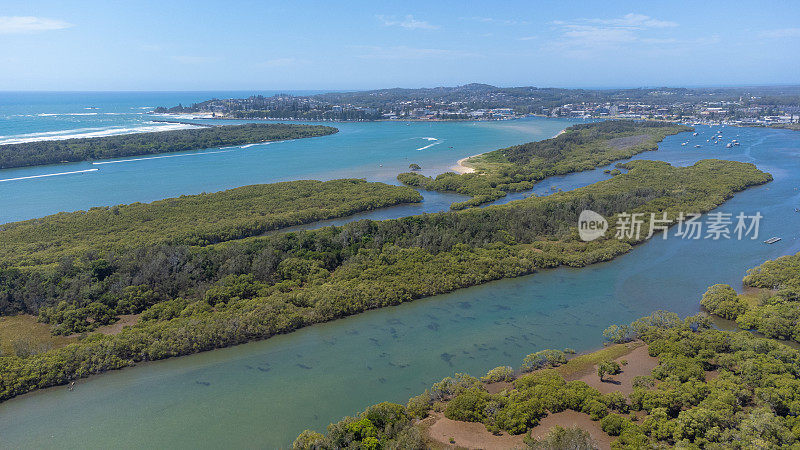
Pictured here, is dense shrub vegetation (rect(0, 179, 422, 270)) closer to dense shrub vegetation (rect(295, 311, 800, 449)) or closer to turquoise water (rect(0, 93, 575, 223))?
turquoise water (rect(0, 93, 575, 223))

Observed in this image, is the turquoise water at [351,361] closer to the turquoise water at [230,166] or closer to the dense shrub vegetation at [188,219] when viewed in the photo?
the dense shrub vegetation at [188,219]

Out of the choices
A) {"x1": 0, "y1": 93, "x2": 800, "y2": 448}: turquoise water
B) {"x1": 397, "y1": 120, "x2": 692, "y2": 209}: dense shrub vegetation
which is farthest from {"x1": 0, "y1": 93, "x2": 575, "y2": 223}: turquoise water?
{"x1": 0, "y1": 93, "x2": 800, "y2": 448}: turquoise water

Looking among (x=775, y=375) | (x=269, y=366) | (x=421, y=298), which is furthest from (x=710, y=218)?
(x=269, y=366)

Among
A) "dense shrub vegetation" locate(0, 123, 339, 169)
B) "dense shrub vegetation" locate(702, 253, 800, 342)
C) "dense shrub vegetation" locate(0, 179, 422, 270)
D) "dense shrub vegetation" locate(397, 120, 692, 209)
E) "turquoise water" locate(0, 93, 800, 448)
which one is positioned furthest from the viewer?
"dense shrub vegetation" locate(0, 123, 339, 169)

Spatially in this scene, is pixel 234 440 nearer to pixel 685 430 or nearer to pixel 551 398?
pixel 551 398

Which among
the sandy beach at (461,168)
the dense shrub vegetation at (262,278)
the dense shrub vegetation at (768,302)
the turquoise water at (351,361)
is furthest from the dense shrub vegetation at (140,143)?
the dense shrub vegetation at (768,302)

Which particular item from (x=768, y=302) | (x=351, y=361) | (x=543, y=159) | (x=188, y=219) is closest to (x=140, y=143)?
(x=188, y=219)
